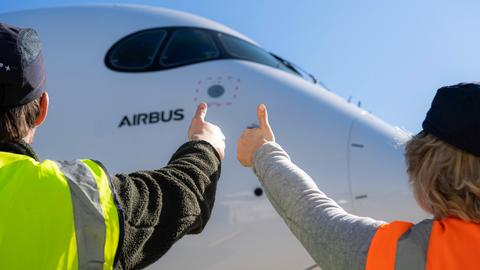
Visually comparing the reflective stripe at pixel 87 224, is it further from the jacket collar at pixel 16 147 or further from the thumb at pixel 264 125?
the thumb at pixel 264 125

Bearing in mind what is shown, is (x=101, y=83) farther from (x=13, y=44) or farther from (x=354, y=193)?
(x=13, y=44)

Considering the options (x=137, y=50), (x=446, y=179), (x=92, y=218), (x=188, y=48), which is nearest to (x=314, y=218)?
(x=446, y=179)

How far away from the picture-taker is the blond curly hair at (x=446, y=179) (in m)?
1.67

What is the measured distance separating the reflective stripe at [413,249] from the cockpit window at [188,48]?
406cm

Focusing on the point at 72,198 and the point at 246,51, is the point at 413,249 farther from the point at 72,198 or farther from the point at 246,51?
the point at 246,51

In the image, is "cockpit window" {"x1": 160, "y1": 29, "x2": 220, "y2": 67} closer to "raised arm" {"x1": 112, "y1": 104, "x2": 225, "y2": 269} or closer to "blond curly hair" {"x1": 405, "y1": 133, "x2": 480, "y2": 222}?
"raised arm" {"x1": 112, "y1": 104, "x2": 225, "y2": 269}

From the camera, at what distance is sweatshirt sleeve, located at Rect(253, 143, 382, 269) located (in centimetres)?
168

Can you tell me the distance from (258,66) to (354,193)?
1.71 m

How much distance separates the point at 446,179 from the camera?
1.70m

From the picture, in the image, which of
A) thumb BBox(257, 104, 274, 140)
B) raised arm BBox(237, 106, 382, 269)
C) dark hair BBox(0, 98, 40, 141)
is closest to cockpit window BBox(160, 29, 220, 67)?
thumb BBox(257, 104, 274, 140)

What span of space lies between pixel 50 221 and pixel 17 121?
1.36ft

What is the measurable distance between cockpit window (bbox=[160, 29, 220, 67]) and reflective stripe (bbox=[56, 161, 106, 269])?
4091 mm

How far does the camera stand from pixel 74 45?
5742mm

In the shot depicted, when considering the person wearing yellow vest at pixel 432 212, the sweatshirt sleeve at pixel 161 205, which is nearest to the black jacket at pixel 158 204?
the sweatshirt sleeve at pixel 161 205
